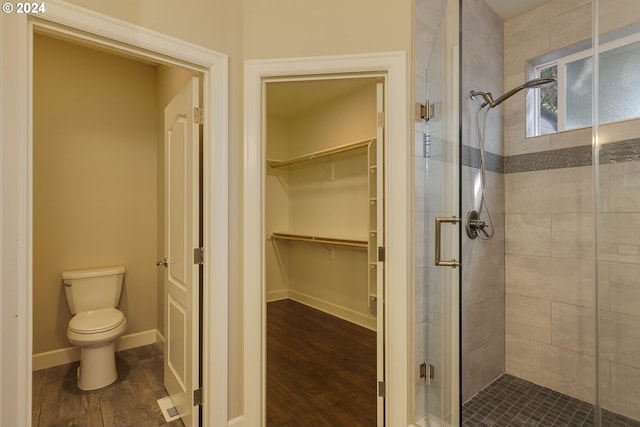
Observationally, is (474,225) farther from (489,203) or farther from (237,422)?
(237,422)

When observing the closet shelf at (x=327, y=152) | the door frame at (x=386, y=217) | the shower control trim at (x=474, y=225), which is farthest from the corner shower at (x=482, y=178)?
the closet shelf at (x=327, y=152)

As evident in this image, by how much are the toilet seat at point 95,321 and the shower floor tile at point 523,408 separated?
2.45 m

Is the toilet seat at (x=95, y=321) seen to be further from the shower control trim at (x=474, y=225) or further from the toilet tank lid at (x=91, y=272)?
the shower control trim at (x=474, y=225)

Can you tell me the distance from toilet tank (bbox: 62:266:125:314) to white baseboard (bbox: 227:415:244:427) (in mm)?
1642

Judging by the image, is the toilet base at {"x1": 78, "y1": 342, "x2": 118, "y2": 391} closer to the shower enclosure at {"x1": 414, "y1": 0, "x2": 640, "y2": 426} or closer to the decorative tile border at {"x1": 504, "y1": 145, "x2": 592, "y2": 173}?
the shower enclosure at {"x1": 414, "y1": 0, "x2": 640, "y2": 426}

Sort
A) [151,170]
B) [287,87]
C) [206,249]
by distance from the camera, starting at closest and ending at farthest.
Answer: [206,249], [151,170], [287,87]

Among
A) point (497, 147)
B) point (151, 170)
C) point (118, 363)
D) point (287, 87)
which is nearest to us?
point (497, 147)

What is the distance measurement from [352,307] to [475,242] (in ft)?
6.40

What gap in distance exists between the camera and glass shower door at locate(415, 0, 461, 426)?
4.72 feet

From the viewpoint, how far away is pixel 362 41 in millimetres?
1580

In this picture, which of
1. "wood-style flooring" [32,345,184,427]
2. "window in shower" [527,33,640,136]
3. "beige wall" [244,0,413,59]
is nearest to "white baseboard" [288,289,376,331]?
"wood-style flooring" [32,345,184,427]

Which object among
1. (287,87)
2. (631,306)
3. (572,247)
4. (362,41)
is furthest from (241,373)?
(287,87)

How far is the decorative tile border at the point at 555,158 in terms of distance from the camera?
1.46 m

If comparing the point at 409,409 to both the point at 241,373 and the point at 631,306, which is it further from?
the point at 631,306
